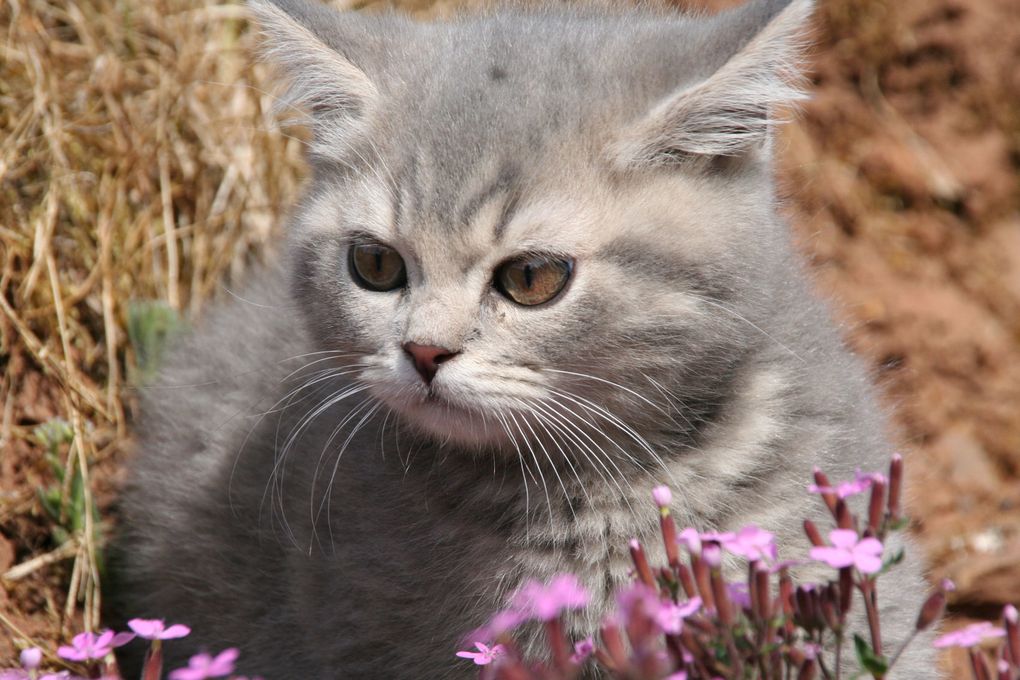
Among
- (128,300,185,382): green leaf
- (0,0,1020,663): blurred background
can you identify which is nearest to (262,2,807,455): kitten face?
(0,0,1020,663): blurred background

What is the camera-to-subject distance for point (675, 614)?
1445 millimetres

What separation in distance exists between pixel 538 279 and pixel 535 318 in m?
0.07

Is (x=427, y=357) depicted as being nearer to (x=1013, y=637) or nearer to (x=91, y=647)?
(x=91, y=647)

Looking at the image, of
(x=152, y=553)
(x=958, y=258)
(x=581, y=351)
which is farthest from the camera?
(x=958, y=258)

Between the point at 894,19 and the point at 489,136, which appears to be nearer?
the point at 489,136

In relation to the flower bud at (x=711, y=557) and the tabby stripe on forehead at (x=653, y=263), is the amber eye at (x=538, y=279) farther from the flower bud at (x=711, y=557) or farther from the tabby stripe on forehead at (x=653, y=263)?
the flower bud at (x=711, y=557)

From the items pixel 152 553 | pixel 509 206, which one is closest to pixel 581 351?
pixel 509 206

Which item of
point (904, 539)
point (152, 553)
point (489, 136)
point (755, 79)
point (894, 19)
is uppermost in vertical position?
point (894, 19)

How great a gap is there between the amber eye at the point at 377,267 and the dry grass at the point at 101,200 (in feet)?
3.38

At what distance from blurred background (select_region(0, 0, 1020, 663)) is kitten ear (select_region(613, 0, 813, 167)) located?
2.02ft

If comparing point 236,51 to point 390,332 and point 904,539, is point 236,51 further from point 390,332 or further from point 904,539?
point 904,539

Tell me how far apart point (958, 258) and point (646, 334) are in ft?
9.42

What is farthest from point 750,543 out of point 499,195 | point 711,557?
point 499,195

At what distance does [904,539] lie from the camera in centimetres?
228
